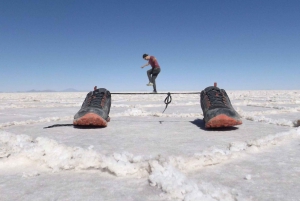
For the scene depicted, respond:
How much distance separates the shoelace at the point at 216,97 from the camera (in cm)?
297

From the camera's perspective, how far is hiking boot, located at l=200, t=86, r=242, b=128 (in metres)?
2.65

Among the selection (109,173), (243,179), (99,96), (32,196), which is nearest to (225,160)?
(243,179)

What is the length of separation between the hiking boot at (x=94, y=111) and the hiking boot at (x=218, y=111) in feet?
4.39

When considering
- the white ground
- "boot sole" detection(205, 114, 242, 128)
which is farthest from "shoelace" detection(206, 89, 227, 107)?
the white ground

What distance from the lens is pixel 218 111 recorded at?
107 inches

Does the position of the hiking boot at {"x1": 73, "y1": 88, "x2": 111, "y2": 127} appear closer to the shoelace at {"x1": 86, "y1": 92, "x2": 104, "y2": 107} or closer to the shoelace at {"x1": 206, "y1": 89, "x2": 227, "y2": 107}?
the shoelace at {"x1": 86, "y1": 92, "x2": 104, "y2": 107}

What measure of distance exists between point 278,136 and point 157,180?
1.59 meters

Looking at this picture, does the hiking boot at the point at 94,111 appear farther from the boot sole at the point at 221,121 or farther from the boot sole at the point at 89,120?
the boot sole at the point at 221,121

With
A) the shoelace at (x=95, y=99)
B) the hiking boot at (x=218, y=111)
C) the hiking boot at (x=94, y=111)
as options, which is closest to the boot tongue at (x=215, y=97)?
the hiking boot at (x=218, y=111)

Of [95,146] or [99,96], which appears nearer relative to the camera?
[95,146]

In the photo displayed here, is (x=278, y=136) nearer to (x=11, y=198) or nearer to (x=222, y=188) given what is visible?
(x=222, y=188)

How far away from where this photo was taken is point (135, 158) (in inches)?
61.1

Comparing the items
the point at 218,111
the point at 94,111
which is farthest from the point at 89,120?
the point at 218,111

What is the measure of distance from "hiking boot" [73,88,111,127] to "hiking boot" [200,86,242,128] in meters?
1.34
